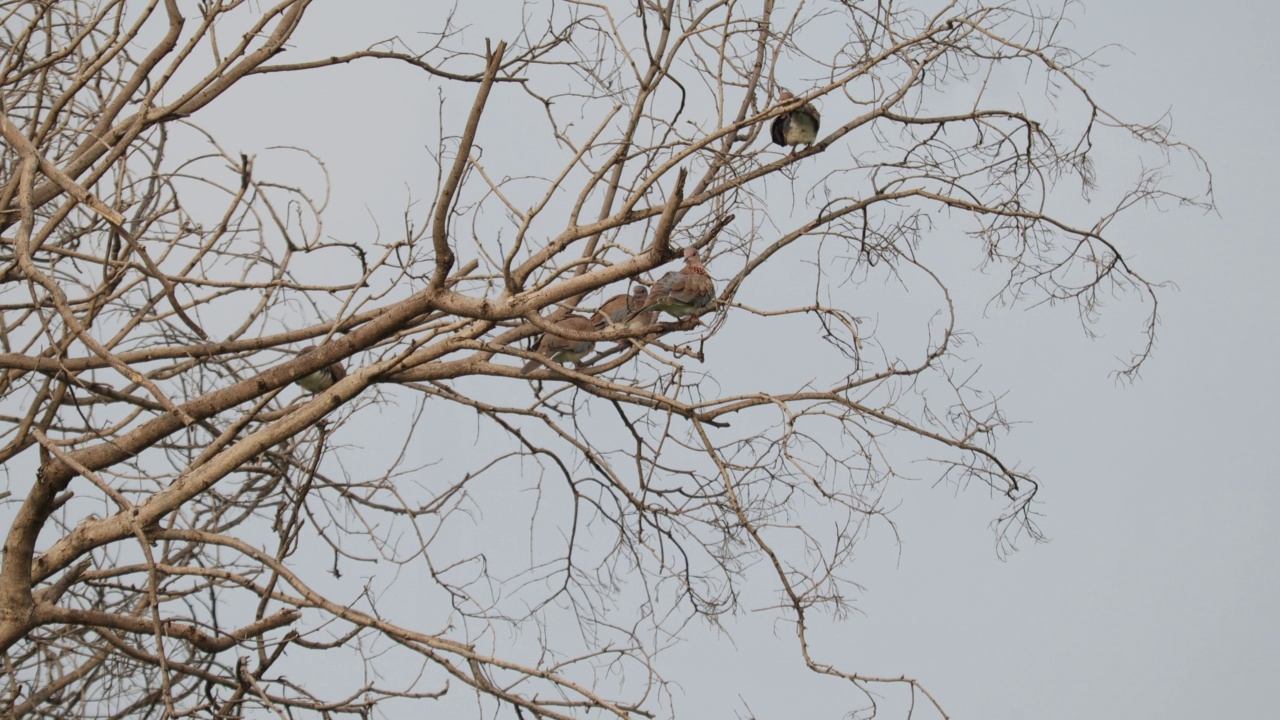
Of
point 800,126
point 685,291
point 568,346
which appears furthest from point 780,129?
point 568,346

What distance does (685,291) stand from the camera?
4.95m

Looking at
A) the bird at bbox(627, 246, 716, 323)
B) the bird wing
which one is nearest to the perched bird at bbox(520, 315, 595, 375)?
the bird at bbox(627, 246, 716, 323)

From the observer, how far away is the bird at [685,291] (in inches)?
194

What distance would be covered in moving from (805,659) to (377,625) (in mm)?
1458

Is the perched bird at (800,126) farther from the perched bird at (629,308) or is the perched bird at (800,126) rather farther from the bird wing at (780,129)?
the perched bird at (629,308)

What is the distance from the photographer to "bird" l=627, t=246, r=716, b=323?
493 cm

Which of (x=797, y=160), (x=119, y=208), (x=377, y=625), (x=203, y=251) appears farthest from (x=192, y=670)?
(x=797, y=160)

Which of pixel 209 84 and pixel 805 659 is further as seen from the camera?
pixel 209 84

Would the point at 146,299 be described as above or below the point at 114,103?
below

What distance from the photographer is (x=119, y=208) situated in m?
5.12

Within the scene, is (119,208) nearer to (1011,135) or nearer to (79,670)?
(79,670)

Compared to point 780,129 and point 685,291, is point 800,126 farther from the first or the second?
point 685,291

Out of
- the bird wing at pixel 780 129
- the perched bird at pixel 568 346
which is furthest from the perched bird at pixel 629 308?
the bird wing at pixel 780 129

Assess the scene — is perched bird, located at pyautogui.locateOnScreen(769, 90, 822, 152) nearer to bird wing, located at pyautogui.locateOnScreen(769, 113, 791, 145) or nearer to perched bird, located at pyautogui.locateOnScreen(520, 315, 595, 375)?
bird wing, located at pyautogui.locateOnScreen(769, 113, 791, 145)
